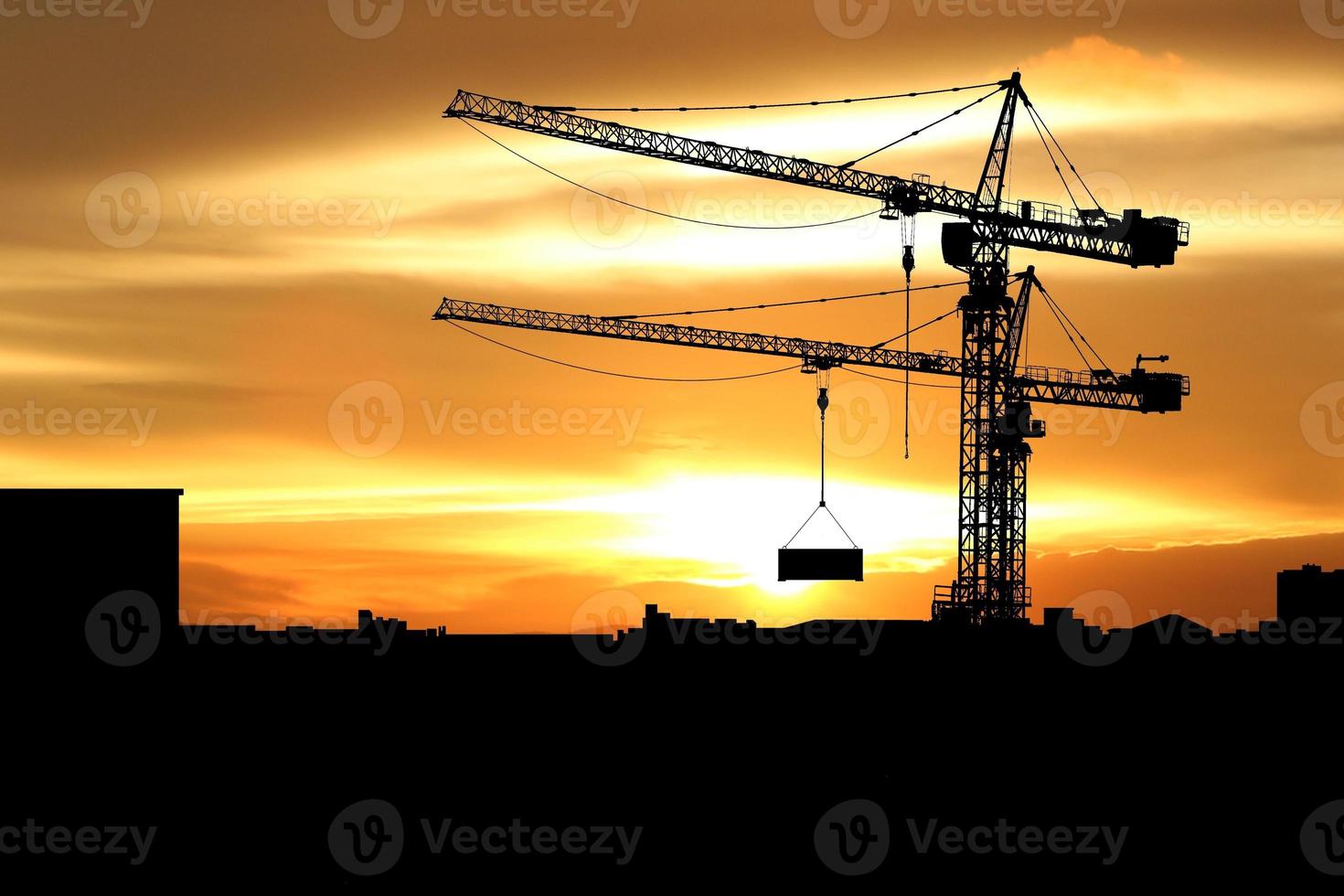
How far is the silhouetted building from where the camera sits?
175m

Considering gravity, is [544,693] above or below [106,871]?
above

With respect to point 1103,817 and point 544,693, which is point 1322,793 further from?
point 544,693

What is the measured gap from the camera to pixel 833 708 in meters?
130

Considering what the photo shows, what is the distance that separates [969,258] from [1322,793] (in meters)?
47.5

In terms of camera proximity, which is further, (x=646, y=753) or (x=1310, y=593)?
(x=1310, y=593)

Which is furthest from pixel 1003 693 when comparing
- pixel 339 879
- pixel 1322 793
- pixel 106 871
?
pixel 106 871

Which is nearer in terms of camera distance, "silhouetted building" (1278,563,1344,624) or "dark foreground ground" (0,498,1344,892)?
"dark foreground ground" (0,498,1344,892)

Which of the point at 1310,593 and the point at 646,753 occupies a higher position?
the point at 1310,593

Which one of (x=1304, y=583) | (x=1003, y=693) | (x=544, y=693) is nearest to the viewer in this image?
(x=544, y=693)

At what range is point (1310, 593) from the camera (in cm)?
17838

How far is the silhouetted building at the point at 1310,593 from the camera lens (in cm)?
17462

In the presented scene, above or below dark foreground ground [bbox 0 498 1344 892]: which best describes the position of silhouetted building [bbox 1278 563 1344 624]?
above

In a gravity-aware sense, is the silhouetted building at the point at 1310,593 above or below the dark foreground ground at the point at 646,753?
above

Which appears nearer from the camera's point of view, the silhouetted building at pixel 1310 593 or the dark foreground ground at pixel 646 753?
the dark foreground ground at pixel 646 753
